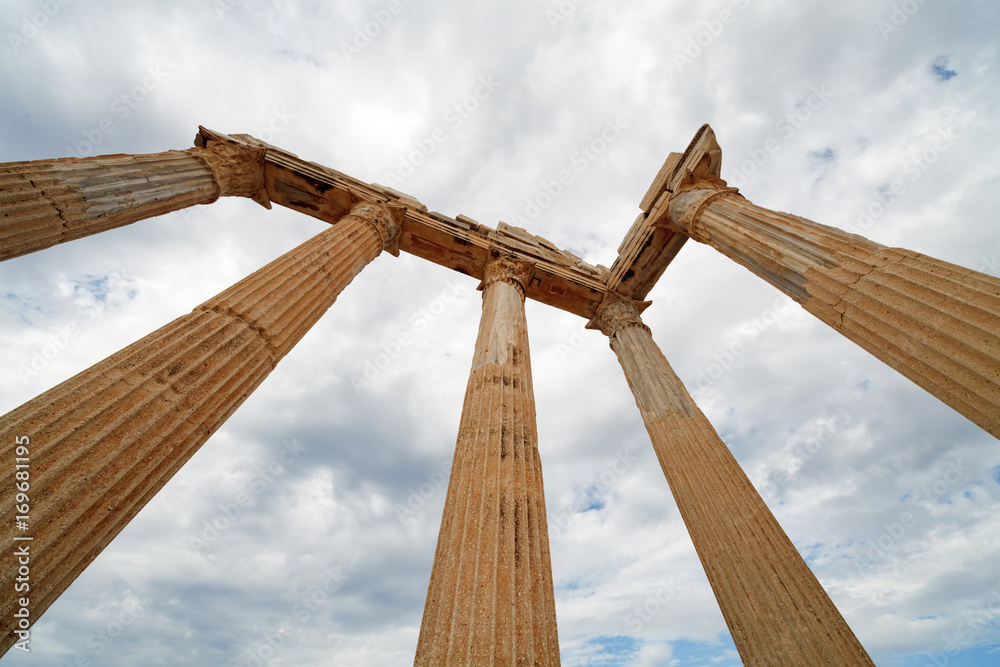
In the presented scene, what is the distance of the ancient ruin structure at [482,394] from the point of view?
375 centimetres

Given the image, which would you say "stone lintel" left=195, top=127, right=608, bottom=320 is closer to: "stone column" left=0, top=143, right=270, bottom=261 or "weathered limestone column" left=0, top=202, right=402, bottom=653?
"stone column" left=0, top=143, right=270, bottom=261

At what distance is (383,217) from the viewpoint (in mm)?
11211

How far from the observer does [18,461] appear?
3.33 meters

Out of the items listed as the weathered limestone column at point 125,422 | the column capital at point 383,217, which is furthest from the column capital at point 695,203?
the weathered limestone column at point 125,422

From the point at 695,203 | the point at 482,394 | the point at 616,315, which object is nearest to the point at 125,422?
the point at 482,394

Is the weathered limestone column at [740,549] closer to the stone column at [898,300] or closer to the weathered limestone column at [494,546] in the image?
the stone column at [898,300]

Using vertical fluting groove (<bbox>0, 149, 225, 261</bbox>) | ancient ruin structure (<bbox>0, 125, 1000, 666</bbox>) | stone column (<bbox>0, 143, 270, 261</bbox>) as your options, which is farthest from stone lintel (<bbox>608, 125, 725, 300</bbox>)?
vertical fluting groove (<bbox>0, 149, 225, 261</bbox>)

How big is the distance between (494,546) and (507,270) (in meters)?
8.56

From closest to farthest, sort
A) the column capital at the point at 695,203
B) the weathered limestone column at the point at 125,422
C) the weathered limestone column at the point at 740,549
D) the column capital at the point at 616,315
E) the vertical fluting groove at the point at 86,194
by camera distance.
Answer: the weathered limestone column at the point at 125,422 < the vertical fluting groove at the point at 86,194 < the weathered limestone column at the point at 740,549 < the column capital at the point at 695,203 < the column capital at the point at 616,315

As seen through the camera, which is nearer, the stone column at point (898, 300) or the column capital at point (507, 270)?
the stone column at point (898, 300)

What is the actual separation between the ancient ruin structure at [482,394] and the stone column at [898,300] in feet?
0.08

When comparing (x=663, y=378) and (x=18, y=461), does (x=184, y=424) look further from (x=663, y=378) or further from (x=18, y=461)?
(x=663, y=378)

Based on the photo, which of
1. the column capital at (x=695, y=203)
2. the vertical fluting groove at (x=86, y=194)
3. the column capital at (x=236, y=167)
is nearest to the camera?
Result: the vertical fluting groove at (x=86, y=194)

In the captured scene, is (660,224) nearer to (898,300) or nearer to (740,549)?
(898,300)
